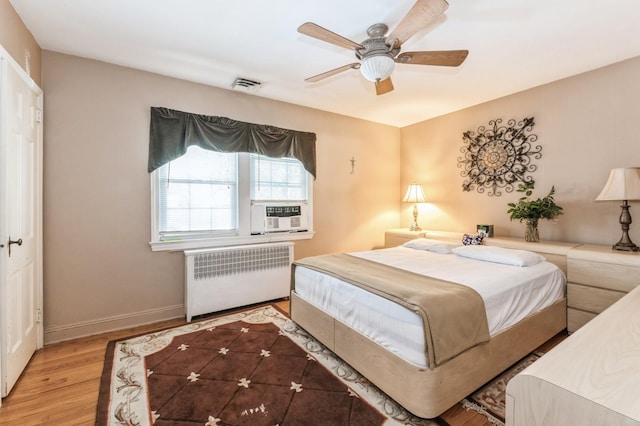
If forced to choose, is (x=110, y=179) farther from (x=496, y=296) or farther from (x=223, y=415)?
(x=496, y=296)

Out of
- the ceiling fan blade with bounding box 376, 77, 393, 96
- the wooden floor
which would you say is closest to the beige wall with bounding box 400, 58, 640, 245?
the wooden floor

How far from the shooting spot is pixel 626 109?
2.74 m

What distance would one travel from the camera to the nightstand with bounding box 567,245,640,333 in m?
2.35

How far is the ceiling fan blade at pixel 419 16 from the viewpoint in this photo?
152 centimetres

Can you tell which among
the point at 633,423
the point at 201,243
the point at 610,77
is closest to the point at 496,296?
the point at 633,423

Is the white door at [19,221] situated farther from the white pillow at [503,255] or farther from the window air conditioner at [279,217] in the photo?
the white pillow at [503,255]

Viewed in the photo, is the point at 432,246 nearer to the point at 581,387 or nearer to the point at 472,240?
the point at 472,240

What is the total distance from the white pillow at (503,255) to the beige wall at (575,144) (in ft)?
2.54

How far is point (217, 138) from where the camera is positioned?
3266 mm

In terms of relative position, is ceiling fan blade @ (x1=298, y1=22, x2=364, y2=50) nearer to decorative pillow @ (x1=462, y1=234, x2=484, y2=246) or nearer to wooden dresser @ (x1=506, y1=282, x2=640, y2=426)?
wooden dresser @ (x1=506, y1=282, x2=640, y2=426)

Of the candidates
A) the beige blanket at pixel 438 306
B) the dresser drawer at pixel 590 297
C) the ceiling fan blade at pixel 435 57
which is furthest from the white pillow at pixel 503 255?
the ceiling fan blade at pixel 435 57

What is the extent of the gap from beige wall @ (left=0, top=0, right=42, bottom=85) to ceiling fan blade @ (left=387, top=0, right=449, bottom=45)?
2509mm

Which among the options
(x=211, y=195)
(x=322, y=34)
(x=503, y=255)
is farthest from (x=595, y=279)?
(x=211, y=195)

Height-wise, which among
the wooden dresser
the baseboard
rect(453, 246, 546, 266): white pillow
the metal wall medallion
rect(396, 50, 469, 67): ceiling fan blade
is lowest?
the baseboard
